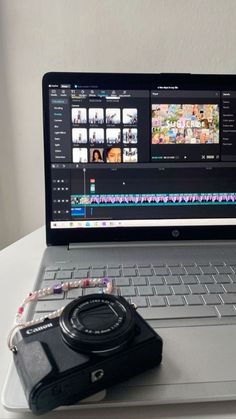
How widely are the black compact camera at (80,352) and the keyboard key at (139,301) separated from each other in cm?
9

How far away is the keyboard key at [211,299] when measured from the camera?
0.50m

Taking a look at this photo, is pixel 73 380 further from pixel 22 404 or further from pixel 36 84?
pixel 36 84

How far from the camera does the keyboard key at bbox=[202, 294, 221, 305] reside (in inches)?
19.7

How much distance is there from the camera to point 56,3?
0.81 metres

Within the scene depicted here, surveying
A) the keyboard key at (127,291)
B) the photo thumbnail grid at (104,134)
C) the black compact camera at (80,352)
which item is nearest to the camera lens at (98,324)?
the black compact camera at (80,352)

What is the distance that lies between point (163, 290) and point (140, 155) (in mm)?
263

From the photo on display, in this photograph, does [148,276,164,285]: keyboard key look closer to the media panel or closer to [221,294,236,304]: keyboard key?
[221,294,236,304]: keyboard key

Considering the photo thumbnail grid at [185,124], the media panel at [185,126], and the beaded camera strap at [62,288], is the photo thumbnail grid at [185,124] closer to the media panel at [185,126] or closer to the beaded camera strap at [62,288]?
the media panel at [185,126]

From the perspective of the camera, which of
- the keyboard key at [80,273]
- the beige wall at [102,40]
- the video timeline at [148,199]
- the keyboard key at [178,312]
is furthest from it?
the beige wall at [102,40]

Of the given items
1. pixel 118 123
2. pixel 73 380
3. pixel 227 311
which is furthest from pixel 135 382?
pixel 118 123

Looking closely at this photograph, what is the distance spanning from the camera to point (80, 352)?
345 mm

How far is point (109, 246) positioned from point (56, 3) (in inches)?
21.5

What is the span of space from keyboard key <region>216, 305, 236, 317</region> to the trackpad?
0.9 inches

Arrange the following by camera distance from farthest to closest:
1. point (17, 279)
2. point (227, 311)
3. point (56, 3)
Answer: point (56, 3), point (17, 279), point (227, 311)
